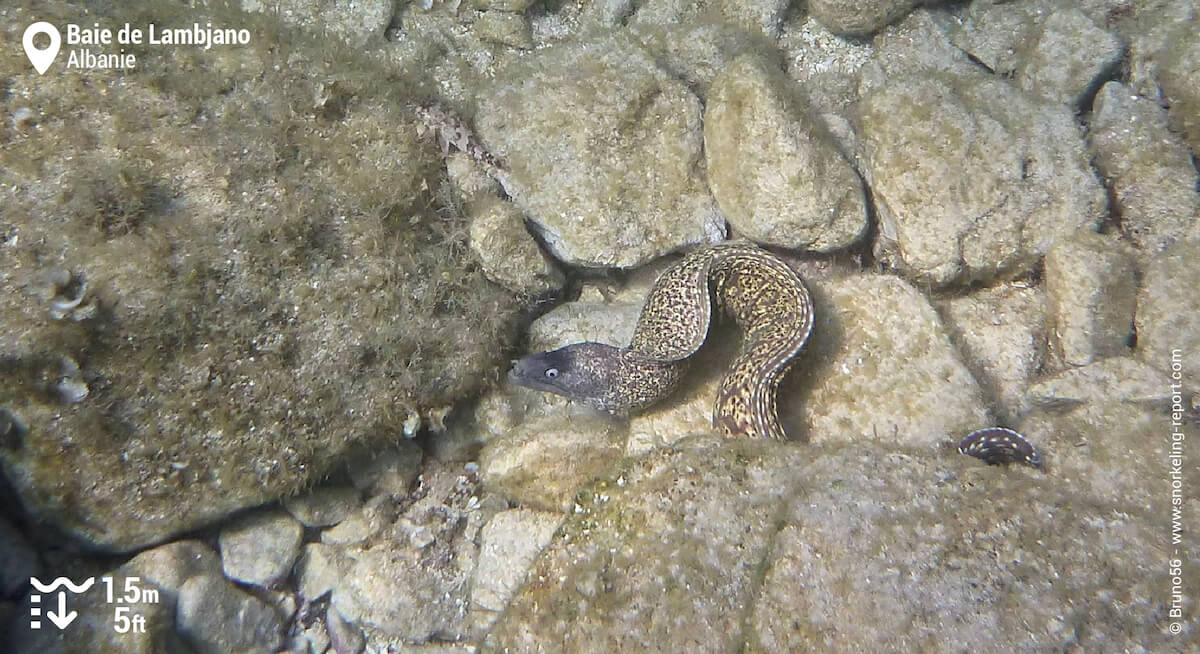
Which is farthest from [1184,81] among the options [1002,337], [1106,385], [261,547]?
[261,547]

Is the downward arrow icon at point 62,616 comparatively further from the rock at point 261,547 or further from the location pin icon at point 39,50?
the location pin icon at point 39,50

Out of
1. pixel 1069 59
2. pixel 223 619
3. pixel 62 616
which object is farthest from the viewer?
pixel 1069 59

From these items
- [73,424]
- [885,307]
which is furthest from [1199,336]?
[73,424]

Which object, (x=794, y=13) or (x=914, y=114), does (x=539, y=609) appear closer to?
(x=914, y=114)

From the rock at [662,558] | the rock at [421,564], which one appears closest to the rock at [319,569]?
the rock at [421,564]

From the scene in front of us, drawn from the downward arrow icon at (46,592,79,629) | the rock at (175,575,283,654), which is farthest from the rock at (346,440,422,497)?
the downward arrow icon at (46,592,79,629)

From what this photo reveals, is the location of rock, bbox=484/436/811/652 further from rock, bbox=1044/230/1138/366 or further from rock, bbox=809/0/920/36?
rock, bbox=809/0/920/36

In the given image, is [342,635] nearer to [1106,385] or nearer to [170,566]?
[170,566]
